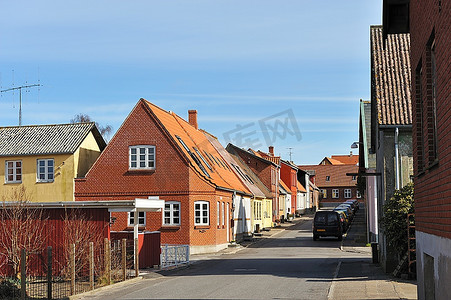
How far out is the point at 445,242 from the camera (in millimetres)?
9648

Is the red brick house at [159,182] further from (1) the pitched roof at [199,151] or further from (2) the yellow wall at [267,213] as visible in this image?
(2) the yellow wall at [267,213]

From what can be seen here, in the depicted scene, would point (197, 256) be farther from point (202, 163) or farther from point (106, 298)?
point (106, 298)

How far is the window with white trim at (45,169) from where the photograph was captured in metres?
36.5

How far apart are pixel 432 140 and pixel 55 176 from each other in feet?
92.8

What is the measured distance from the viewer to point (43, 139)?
38.0 m

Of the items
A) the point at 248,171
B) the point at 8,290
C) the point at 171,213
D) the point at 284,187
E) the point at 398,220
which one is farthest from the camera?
the point at 284,187

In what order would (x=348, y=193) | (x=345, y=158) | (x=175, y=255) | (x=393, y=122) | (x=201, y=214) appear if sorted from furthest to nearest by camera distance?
1. (x=345, y=158)
2. (x=348, y=193)
3. (x=201, y=214)
4. (x=175, y=255)
5. (x=393, y=122)

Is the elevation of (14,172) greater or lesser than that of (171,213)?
greater

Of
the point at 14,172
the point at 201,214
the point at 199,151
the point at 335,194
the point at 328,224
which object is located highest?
the point at 199,151

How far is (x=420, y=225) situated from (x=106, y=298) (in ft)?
26.5

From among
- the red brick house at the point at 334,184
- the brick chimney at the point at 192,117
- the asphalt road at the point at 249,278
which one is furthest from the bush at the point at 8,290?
the red brick house at the point at 334,184

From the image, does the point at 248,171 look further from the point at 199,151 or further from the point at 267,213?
the point at 199,151

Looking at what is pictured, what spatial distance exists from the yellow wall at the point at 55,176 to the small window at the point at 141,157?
3914 millimetres

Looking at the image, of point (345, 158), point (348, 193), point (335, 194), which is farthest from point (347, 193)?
point (345, 158)
